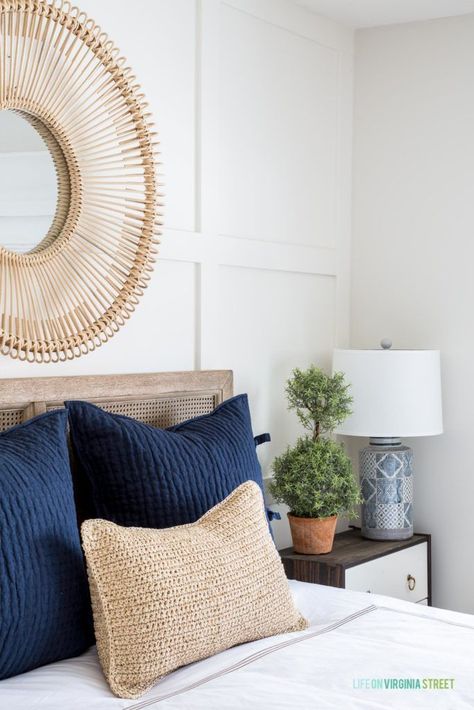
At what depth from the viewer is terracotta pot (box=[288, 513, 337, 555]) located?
9.85 ft

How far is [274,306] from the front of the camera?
131 inches

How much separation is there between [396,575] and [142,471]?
1290 mm

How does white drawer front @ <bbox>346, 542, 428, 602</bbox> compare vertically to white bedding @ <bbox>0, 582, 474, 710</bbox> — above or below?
below

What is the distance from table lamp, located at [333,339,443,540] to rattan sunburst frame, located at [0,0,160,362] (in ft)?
2.90

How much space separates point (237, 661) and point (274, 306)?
1.58m

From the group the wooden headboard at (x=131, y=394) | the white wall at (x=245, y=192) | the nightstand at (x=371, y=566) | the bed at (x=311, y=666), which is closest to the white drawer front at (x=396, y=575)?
the nightstand at (x=371, y=566)

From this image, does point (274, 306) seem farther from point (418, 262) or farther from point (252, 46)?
point (252, 46)

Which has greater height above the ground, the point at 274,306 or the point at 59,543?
the point at 274,306

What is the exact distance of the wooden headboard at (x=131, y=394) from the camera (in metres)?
2.30

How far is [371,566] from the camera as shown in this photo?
309 centimetres

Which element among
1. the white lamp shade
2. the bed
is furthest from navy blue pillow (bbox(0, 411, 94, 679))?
the white lamp shade

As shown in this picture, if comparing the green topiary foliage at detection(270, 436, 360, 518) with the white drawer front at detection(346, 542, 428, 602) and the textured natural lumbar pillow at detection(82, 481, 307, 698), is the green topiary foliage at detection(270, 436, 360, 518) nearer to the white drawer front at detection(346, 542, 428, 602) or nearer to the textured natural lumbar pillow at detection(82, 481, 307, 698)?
the white drawer front at detection(346, 542, 428, 602)

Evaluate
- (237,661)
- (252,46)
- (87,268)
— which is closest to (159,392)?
(87,268)

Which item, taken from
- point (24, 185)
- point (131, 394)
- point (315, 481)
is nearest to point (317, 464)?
point (315, 481)
